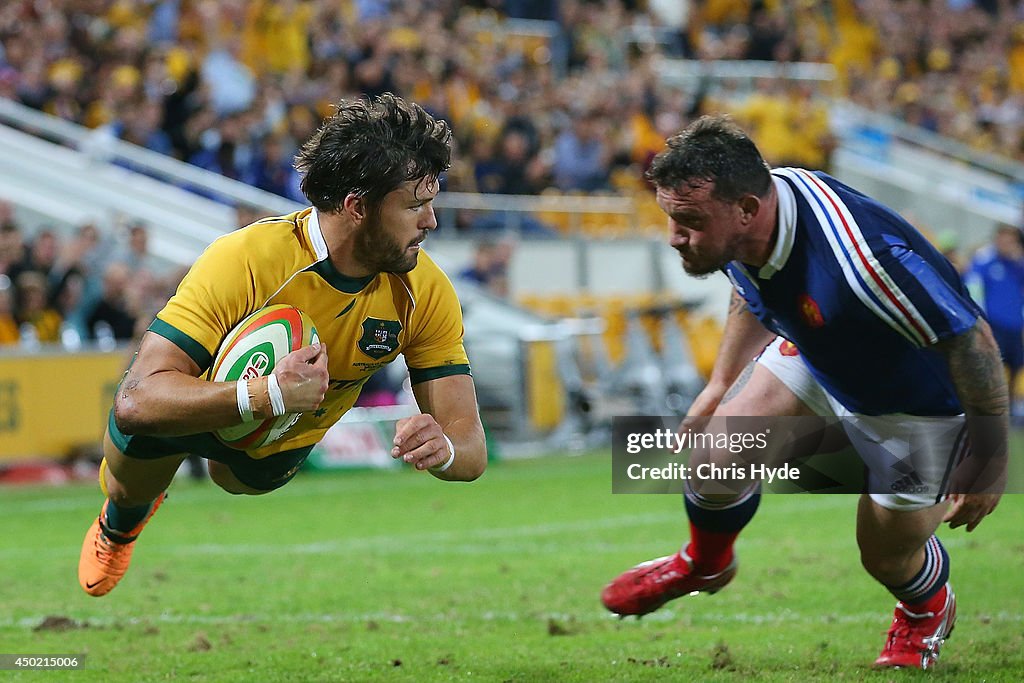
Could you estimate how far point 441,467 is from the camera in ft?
16.3

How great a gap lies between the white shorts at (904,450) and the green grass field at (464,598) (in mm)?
675

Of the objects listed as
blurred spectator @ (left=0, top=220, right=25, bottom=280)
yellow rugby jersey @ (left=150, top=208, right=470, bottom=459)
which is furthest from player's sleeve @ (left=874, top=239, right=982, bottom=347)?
blurred spectator @ (left=0, top=220, right=25, bottom=280)

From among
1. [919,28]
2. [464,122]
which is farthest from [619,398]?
[919,28]

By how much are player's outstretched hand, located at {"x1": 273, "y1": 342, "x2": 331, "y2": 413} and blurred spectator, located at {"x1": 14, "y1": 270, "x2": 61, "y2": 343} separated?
9890 mm

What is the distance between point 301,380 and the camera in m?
4.55

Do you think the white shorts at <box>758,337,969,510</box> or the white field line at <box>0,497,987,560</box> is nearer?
the white shorts at <box>758,337,969,510</box>

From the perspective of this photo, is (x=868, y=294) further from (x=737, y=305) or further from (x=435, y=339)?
(x=435, y=339)

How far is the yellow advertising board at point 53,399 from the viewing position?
13.1 meters

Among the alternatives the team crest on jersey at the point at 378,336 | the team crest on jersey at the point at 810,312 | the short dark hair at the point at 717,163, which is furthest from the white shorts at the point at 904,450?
the team crest on jersey at the point at 378,336

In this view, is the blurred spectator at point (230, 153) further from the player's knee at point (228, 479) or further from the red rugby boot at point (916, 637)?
the red rugby boot at point (916, 637)

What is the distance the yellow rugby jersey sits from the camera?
486 centimetres

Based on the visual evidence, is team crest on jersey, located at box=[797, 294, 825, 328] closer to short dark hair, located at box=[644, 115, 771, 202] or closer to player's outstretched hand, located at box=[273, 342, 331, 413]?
short dark hair, located at box=[644, 115, 771, 202]

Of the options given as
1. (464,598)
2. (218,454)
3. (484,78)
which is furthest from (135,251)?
(218,454)

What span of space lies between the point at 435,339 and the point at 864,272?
5.30 feet
